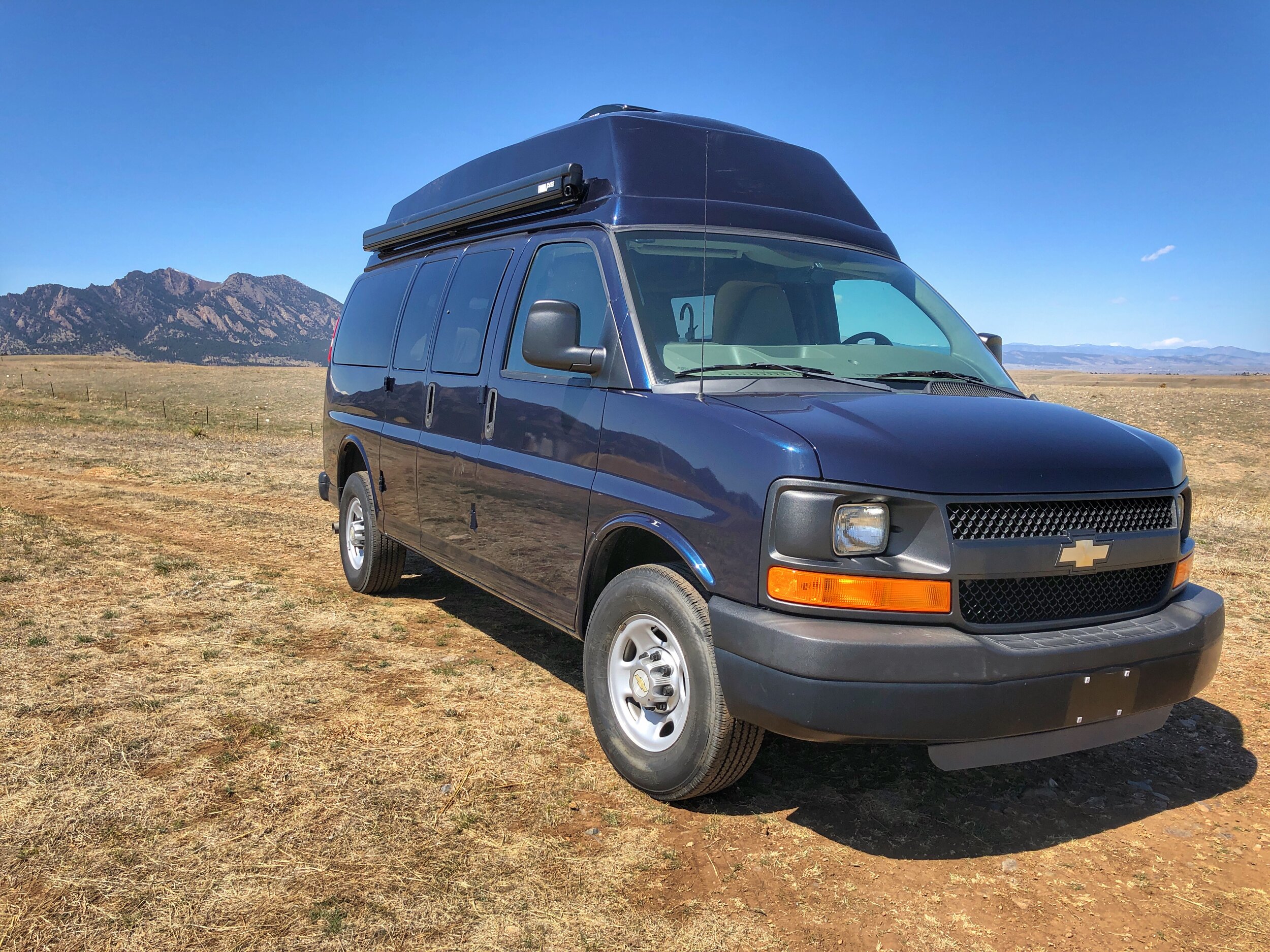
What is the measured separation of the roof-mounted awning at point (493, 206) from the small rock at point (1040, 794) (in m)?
3.39

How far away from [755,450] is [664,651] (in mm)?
960

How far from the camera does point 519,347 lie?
15.1 feet

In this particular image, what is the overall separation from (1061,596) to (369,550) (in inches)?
191

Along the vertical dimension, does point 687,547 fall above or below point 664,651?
above

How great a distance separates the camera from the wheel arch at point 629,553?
3.36 m

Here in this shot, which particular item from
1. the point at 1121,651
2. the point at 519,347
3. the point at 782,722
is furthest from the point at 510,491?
the point at 1121,651

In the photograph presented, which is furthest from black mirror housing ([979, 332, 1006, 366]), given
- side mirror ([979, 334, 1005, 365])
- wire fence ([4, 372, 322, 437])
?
wire fence ([4, 372, 322, 437])

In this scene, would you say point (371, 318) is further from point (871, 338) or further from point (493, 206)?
point (871, 338)

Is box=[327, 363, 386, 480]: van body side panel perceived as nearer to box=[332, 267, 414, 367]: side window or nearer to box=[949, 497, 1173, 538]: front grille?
box=[332, 267, 414, 367]: side window

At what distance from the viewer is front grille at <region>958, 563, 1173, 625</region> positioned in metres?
3.04

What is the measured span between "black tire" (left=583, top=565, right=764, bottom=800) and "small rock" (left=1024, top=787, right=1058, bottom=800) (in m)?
1.28

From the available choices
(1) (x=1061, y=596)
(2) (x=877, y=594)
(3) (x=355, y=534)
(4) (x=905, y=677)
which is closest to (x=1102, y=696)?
(1) (x=1061, y=596)

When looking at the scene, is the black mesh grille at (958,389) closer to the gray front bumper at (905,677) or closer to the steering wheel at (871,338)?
the steering wheel at (871,338)

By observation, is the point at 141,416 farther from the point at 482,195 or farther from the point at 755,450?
the point at 755,450
